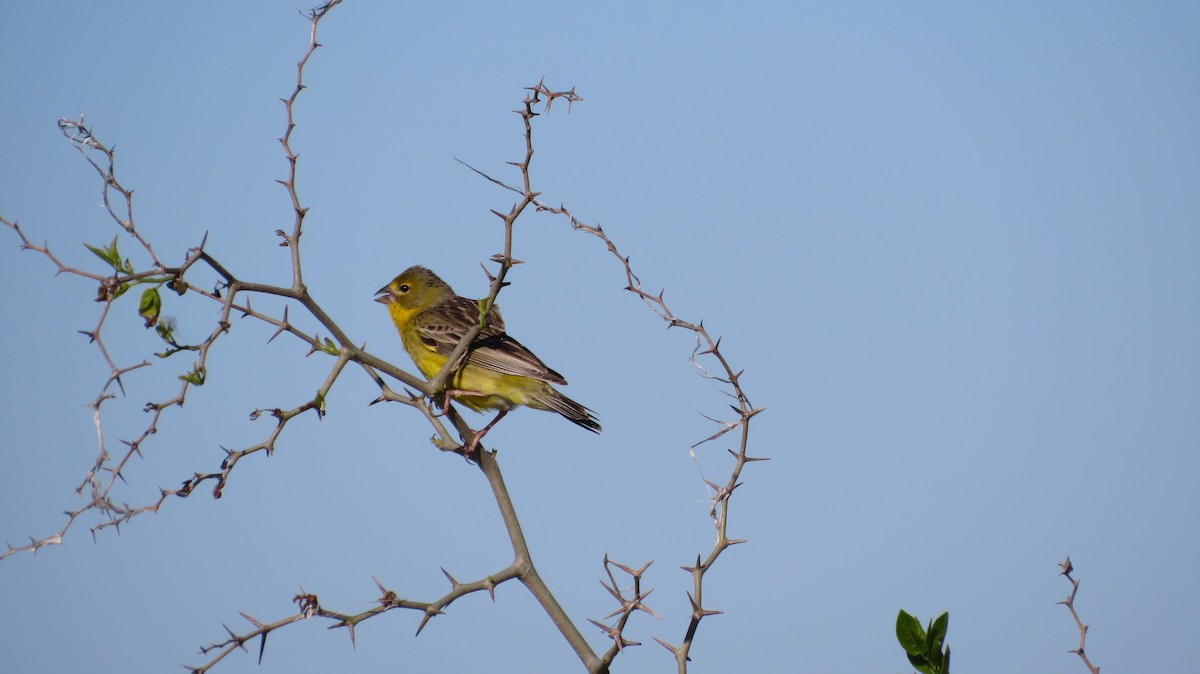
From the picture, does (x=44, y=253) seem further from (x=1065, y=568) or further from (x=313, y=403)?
(x=1065, y=568)

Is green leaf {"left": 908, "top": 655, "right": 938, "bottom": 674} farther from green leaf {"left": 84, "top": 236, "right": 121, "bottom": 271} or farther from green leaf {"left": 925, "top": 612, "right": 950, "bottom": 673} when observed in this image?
green leaf {"left": 84, "top": 236, "right": 121, "bottom": 271}

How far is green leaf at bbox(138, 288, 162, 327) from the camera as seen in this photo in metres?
3.45

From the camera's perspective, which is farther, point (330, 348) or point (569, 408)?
point (569, 408)

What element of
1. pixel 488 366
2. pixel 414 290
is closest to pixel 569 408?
pixel 488 366

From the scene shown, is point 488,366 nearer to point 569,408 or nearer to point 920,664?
point 569,408

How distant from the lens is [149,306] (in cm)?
346

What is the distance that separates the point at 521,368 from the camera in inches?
307

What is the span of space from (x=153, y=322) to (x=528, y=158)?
1.31 meters

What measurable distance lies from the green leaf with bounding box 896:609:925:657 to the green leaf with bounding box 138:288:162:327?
2.41 meters

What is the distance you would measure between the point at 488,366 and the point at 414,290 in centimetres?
206

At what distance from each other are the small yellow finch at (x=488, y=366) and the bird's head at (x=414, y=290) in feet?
1.27

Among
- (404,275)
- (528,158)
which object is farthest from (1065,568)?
(404,275)

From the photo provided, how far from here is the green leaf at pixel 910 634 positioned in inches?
115

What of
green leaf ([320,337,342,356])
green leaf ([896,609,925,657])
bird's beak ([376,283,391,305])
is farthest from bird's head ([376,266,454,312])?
green leaf ([896,609,925,657])
